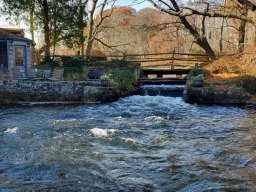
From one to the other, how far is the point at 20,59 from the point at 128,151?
15.0m

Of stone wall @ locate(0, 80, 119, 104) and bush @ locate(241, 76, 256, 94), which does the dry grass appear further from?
stone wall @ locate(0, 80, 119, 104)

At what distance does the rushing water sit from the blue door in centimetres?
722

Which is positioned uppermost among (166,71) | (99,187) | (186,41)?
(186,41)

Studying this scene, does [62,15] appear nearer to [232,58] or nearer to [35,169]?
[232,58]

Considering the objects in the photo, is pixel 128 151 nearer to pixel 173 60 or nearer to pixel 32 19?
pixel 173 60

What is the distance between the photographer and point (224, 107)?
1523 centimetres

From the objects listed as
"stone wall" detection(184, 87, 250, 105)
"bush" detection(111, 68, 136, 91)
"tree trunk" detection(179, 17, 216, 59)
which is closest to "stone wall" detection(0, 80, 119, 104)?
"bush" detection(111, 68, 136, 91)

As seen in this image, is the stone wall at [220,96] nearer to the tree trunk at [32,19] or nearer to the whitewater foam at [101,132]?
the whitewater foam at [101,132]

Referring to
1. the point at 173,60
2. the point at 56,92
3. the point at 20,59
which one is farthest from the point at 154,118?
the point at 173,60

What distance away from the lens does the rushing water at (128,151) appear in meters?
6.30

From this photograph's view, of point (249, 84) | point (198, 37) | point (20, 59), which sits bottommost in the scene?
point (249, 84)

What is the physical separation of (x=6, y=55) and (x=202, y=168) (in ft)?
53.2

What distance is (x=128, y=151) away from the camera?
27.4 feet

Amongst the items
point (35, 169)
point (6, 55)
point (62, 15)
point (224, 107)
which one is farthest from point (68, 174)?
point (62, 15)
